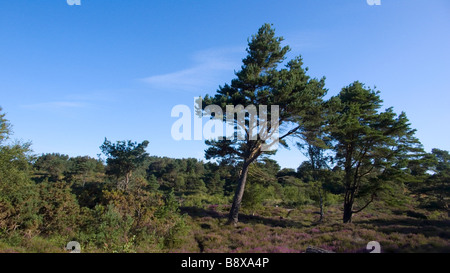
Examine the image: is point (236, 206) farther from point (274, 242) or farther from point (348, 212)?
point (348, 212)


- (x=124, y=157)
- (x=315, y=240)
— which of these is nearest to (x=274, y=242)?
(x=315, y=240)

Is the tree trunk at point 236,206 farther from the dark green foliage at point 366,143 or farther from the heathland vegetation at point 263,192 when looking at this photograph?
the dark green foliage at point 366,143

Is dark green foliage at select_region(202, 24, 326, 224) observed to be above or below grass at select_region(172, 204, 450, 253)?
above

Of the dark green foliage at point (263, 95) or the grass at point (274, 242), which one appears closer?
the grass at point (274, 242)

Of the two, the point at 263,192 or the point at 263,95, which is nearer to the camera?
the point at 263,95

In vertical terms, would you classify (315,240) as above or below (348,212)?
above

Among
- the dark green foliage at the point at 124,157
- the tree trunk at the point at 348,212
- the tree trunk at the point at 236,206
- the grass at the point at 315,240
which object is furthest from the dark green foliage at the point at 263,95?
the dark green foliage at the point at 124,157

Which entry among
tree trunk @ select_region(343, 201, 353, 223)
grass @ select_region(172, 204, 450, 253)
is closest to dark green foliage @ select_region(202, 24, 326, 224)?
grass @ select_region(172, 204, 450, 253)

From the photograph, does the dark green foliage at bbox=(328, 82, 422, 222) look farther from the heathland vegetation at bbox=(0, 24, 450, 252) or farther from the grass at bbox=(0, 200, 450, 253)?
the grass at bbox=(0, 200, 450, 253)

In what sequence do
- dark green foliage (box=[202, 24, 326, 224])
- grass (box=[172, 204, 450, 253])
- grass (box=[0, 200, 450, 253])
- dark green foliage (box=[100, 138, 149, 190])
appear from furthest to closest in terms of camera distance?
1. dark green foliage (box=[100, 138, 149, 190])
2. dark green foliage (box=[202, 24, 326, 224])
3. grass (box=[172, 204, 450, 253])
4. grass (box=[0, 200, 450, 253])

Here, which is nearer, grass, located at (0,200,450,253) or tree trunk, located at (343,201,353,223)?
grass, located at (0,200,450,253)

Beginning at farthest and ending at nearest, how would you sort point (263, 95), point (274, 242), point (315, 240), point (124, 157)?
point (124, 157) < point (263, 95) < point (274, 242) < point (315, 240)
